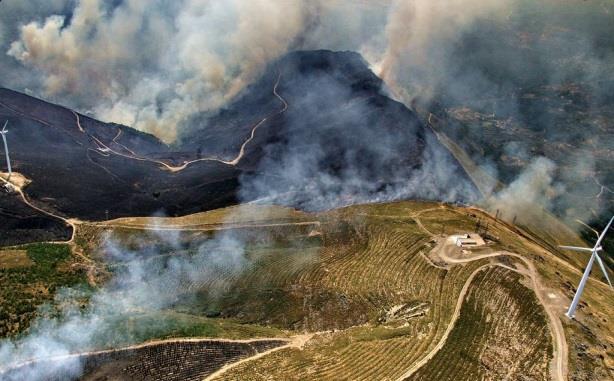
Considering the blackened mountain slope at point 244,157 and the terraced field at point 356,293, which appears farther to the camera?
the blackened mountain slope at point 244,157

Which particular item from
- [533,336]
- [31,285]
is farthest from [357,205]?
[31,285]

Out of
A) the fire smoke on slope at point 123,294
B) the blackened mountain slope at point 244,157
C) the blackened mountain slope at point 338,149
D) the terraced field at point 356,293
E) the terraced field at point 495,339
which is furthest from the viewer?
the blackened mountain slope at point 338,149

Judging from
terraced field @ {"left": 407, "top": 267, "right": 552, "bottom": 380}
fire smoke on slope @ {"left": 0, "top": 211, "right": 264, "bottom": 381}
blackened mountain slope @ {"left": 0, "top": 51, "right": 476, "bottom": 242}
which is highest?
blackened mountain slope @ {"left": 0, "top": 51, "right": 476, "bottom": 242}

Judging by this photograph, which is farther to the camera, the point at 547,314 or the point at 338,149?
the point at 338,149

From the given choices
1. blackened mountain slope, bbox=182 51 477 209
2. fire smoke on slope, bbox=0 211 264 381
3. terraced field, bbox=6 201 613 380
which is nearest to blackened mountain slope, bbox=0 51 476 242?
blackened mountain slope, bbox=182 51 477 209

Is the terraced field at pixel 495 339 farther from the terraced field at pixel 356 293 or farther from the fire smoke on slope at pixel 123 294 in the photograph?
the fire smoke on slope at pixel 123 294

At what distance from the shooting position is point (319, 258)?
7000 cm

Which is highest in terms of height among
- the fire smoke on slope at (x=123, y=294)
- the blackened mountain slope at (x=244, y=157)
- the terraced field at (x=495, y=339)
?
the blackened mountain slope at (x=244, y=157)

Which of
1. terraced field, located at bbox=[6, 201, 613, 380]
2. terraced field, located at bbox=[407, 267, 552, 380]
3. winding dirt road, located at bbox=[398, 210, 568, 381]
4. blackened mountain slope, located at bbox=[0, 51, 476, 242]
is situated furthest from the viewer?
blackened mountain slope, located at bbox=[0, 51, 476, 242]

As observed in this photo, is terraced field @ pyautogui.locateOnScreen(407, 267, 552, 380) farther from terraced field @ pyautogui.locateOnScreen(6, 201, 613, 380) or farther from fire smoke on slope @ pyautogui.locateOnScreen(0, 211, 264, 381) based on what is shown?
fire smoke on slope @ pyautogui.locateOnScreen(0, 211, 264, 381)

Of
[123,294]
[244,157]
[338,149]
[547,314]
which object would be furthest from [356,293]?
[244,157]

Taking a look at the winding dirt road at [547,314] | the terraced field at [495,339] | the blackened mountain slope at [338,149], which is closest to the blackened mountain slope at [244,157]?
the blackened mountain slope at [338,149]

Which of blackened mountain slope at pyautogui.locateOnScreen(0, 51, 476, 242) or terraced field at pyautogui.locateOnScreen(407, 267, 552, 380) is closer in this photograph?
terraced field at pyautogui.locateOnScreen(407, 267, 552, 380)

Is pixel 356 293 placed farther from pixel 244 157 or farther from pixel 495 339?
pixel 244 157
